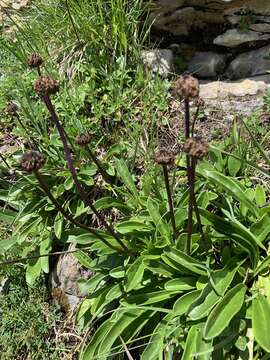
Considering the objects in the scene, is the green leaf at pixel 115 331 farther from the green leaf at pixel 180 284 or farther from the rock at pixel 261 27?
the rock at pixel 261 27

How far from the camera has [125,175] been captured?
12.3ft

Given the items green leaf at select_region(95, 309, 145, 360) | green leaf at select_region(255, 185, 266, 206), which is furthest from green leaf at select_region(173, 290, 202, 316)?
green leaf at select_region(255, 185, 266, 206)

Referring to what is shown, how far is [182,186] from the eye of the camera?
12.6ft

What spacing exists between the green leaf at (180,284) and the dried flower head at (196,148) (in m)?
1.11

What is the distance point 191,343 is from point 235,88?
2285mm

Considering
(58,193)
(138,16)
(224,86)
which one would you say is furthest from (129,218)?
(138,16)

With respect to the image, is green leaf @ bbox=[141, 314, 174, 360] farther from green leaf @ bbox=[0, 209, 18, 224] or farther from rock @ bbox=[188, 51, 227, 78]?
rock @ bbox=[188, 51, 227, 78]

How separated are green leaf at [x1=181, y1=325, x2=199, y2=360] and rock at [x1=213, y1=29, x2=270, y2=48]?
2.66m

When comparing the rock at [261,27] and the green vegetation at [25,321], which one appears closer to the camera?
the green vegetation at [25,321]

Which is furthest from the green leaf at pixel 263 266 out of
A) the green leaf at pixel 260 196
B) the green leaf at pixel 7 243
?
the green leaf at pixel 7 243

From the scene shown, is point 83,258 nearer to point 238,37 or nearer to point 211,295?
point 211,295

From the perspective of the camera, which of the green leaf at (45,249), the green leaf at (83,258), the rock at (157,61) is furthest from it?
the rock at (157,61)

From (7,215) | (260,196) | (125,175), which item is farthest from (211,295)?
(7,215)

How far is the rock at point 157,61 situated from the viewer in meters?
4.68
